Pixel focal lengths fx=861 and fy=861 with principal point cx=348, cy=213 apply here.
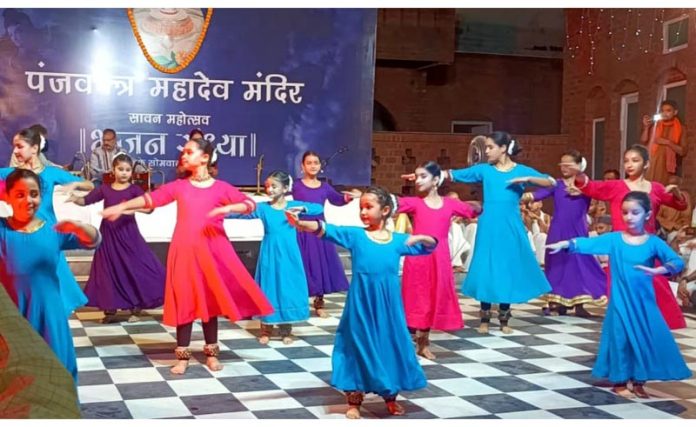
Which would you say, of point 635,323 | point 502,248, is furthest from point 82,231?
point 502,248

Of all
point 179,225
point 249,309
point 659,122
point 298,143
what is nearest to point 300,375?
point 249,309

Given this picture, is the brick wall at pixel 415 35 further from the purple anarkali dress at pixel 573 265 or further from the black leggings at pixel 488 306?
the black leggings at pixel 488 306

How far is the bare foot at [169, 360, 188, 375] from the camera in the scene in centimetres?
481

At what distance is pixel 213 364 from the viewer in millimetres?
4934

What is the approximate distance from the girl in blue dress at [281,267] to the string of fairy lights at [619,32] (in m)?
7.43

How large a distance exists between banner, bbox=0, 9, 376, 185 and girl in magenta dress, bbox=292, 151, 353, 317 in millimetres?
4046

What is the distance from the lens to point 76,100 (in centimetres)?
1002

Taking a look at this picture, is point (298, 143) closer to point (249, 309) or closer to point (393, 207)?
point (249, 309)

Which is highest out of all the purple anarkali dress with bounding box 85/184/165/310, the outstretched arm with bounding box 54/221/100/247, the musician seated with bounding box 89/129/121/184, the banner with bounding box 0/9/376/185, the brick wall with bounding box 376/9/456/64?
the brick wall with bounding box 376/9/456/64

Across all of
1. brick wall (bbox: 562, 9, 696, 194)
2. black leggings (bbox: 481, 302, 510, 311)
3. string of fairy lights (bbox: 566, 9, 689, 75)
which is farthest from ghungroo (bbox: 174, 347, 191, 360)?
string of fairy lights (bbox: 566, 9, 689, 75)

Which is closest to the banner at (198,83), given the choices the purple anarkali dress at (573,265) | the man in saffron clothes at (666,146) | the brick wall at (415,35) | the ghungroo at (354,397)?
the man in saffron clothes at (666,146)

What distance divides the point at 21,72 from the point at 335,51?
3.77 metres

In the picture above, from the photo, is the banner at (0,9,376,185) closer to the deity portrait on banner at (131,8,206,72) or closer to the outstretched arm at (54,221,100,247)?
the deity portrait on banner at (131,8,206,72)

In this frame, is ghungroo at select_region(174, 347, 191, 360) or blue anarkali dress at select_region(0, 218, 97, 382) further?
ghungroo at select_region(174, 347, 191, 360)
